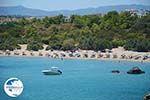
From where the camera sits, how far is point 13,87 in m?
3.62

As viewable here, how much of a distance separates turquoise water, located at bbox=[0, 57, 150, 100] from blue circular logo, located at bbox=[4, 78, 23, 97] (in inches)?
1.1

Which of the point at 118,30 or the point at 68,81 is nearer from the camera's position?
the point at 68,81

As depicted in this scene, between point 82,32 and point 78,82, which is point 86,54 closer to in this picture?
point 82,32

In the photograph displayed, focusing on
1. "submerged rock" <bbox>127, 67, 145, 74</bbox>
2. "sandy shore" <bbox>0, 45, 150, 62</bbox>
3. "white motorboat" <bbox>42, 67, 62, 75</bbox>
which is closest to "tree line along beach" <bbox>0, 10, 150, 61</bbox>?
"sandy shore" <bbox>0, 45, 150, 62</bbox>

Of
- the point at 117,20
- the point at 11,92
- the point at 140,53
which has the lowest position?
the point at 11,92

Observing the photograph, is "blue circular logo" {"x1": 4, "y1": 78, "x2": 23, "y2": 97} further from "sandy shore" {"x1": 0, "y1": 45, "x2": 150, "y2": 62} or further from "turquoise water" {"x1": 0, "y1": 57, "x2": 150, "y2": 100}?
"sandy shore" {"x1": 0, "y1": 45, "x2": 150, "y2": 62}

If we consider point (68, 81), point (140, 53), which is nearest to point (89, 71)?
point (68, 81)

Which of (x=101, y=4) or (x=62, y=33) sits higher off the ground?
(x=101, y=4)

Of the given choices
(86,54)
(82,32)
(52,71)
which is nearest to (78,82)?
(52,71)

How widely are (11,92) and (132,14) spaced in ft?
3.82

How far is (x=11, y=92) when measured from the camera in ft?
11.9

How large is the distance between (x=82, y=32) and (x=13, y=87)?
0.74 m

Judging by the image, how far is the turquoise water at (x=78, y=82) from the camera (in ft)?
11.8

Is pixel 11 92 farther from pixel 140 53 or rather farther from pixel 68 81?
pixel 140 53
